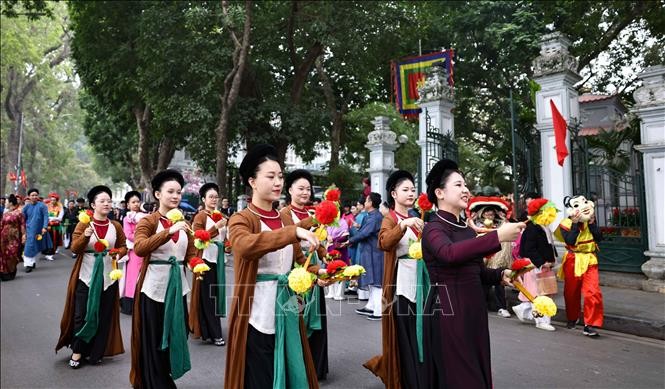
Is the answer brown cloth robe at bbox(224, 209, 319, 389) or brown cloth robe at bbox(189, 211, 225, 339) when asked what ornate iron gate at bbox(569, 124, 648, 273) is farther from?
brown cloth robe at bbox(224, 209, 319, 389)

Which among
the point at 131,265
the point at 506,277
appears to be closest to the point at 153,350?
the point at 506,277

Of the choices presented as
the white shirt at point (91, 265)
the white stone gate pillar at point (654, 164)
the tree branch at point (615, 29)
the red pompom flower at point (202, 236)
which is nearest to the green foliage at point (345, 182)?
the tree branch at point (615, 29)

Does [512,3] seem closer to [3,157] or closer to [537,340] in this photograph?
[537,340]

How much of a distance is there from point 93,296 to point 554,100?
26.9ft

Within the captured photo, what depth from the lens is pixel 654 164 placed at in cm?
782

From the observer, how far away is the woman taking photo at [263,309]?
2.64 metres

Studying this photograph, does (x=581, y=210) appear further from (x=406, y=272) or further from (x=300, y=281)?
(x=300, y=281)

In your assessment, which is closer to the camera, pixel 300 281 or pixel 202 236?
pixel 300 281

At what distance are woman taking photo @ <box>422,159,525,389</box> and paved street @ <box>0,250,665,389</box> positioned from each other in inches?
67.3

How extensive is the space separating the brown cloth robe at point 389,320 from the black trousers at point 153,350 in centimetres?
167

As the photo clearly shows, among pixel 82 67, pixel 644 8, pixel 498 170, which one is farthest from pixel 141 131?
pixel 644 8

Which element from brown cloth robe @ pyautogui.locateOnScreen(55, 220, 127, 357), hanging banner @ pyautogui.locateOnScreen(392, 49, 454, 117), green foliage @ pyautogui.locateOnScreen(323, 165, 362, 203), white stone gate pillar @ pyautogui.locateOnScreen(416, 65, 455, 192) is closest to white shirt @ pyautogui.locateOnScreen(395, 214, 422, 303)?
brown cloth robe @ pyautogui.locateOnScreen(55, 220, 127, 357)

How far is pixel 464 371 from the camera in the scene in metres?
2.48

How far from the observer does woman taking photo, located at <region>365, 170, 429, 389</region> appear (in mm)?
3641
